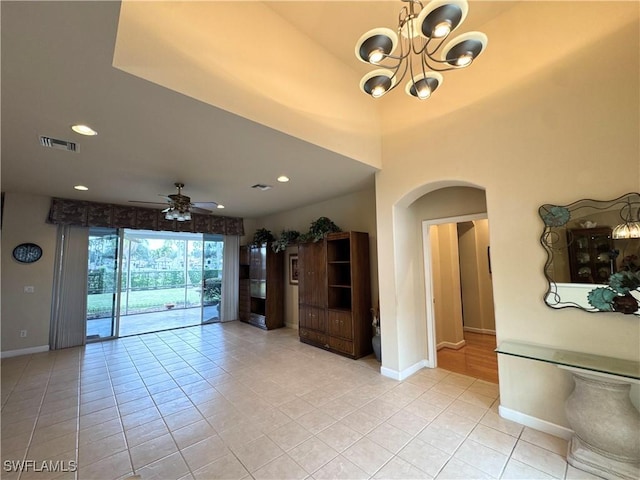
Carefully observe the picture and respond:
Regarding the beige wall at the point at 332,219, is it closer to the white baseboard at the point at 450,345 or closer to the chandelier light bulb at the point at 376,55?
the white baseboard at the point at 450,345

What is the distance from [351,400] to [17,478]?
2.80m

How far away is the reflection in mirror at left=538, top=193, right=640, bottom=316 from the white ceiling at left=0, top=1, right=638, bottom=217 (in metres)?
1.43

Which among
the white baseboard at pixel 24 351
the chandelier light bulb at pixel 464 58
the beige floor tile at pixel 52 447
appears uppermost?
the chandelier light bulb at pixel 464 58

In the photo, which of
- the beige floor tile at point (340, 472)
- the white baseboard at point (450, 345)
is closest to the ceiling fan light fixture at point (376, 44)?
the beige floor tile at point (340, 472)

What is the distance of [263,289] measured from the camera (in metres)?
6.74

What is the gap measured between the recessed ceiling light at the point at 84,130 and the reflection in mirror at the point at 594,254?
168 inches

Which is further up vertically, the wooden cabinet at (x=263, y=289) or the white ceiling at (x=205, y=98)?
the white ceiling at (x=205, y=98)

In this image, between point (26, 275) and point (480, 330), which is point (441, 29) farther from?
point (26, 275)

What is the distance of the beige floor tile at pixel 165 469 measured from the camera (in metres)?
2.03

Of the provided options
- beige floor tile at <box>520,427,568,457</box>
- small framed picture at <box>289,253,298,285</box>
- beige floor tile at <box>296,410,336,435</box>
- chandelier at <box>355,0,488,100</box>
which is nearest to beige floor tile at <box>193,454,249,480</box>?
beige floor tile at <box>296,410,336,435</box>

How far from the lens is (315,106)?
3045 mm

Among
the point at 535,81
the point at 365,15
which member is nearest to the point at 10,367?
the point at 365,15

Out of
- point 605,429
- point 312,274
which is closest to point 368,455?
point 605,429

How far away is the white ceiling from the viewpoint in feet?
5.58
